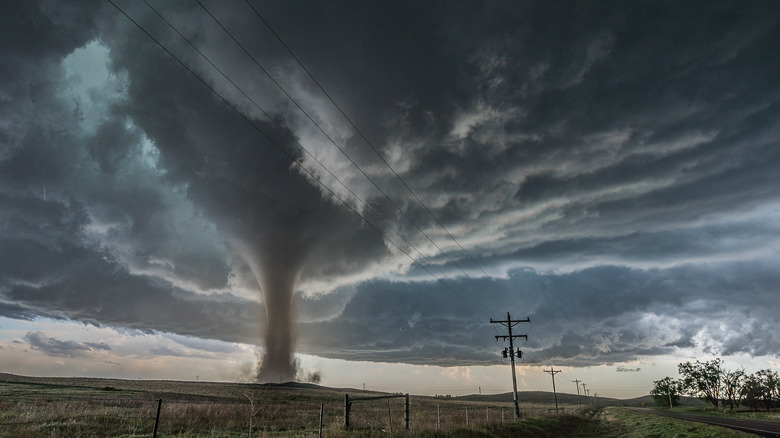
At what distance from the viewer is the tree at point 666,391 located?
531ft

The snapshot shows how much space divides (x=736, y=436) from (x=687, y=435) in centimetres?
329

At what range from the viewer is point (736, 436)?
26172mm

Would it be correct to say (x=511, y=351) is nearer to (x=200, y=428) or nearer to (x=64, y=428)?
(x=200, y=428)

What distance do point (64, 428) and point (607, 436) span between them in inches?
1677

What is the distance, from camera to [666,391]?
16800cm

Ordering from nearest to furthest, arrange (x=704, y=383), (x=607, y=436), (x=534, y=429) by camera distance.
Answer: (x=534, y=429), (x=607, y=436), (x=704, y=383)

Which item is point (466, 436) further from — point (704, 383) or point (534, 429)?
point (704, 383)

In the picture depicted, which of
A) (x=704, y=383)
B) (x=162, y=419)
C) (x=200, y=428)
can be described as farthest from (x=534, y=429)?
(x=704, y=383)

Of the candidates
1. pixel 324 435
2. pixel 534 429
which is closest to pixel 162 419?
pixel 324 435

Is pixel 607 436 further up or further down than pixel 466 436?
further down

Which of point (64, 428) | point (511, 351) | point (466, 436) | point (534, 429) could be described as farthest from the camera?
point (511, 351)

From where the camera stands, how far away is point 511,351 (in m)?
49.7

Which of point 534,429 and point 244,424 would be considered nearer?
point 244,424

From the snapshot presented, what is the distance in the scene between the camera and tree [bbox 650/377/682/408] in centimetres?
16200
